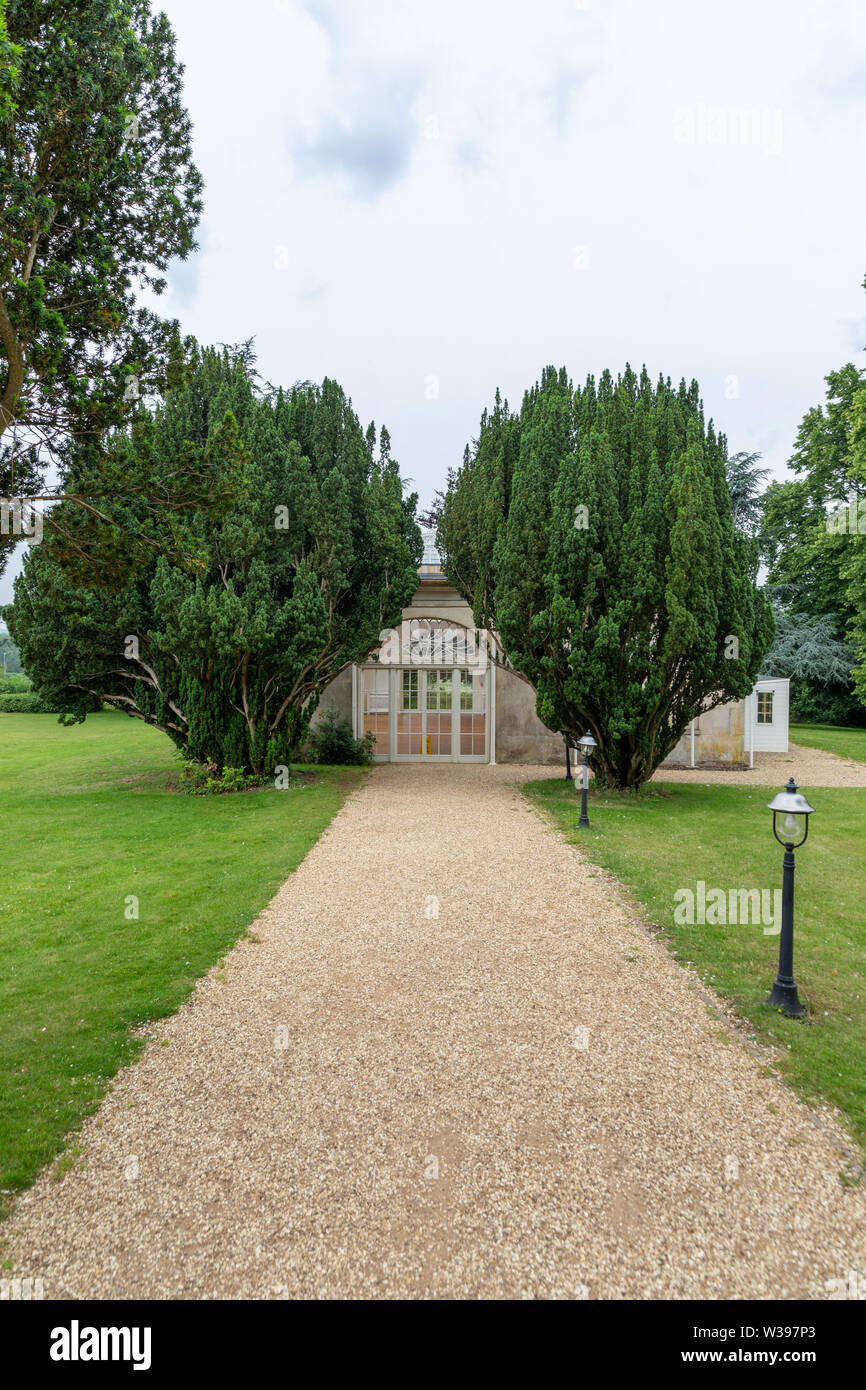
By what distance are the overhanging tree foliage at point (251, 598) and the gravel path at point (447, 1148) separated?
7092mm

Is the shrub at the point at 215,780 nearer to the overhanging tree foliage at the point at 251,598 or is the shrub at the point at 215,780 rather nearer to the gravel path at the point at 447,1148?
the overhanging tree foliage at the point at 251,598

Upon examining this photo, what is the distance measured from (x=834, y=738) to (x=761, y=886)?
18.0 m

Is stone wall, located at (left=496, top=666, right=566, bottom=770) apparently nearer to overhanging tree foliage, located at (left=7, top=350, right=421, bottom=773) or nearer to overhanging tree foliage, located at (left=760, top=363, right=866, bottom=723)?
overhanging tree foliage, located at (left=7, top=350, right=421, bottom=773)

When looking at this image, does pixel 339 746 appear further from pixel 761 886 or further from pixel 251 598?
pixel 761 886

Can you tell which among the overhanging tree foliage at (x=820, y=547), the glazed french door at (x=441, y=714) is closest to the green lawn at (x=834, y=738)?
the overhanging tree foliage at (x=820, y=547)

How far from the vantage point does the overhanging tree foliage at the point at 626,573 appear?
10.3 m

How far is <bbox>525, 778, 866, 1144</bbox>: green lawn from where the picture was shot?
3789 mm

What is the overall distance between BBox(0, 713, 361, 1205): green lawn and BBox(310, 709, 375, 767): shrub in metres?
2.63

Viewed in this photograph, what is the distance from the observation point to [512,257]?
12.0 meters

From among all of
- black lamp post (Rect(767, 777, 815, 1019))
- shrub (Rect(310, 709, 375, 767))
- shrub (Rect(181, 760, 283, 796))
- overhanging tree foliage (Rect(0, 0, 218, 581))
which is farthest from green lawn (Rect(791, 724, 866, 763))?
overhanging tree foliage (Rect(0, 0, 218, 581))

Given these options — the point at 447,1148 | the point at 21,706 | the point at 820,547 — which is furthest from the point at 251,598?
the point at 21,706

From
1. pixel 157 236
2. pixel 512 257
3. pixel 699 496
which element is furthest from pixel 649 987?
pixel 512 257

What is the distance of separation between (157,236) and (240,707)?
8.71m

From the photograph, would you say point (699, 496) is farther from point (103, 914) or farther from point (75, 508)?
point (103, 914)
